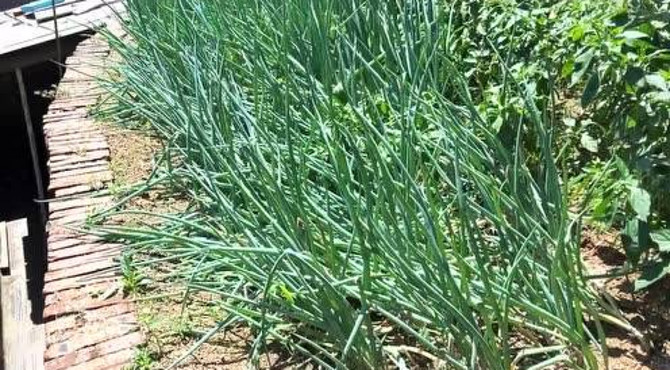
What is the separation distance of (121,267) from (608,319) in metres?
1.22

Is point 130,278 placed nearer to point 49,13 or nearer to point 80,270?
point 80,270

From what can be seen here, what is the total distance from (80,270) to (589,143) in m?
1.34

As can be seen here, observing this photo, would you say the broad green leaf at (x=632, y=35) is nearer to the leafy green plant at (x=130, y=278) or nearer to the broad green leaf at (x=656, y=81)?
the broad green leaf at (x=656, y=81)

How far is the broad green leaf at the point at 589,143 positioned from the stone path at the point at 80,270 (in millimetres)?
1174

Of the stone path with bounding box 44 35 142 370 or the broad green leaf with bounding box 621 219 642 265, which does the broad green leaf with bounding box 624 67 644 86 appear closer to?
the broad green leaf with bounding box 621 219 642 265

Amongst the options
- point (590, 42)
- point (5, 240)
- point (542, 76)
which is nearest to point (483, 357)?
point (590, 42)

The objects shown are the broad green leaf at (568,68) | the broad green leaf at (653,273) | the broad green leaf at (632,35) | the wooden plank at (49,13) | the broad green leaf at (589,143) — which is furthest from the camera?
the wooden plank at (49,13)

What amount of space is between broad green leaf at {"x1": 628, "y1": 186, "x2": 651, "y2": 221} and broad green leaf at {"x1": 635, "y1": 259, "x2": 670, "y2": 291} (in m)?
0.11

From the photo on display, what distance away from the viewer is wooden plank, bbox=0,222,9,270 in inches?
157

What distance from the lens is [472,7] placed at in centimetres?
292

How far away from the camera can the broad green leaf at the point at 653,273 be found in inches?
70.0

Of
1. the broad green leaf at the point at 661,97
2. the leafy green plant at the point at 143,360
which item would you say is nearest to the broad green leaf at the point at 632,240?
the broad green leaf at the point at 661,97

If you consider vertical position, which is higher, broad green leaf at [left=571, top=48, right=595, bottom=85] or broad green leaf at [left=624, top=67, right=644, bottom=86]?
Result: broad green leaf at [left=571, top=48, right=595, bottom=85]

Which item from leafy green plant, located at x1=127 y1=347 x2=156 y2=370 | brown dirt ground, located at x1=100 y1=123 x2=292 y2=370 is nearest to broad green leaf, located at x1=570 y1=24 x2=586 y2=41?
brown dirt ground, located at x1=100 y1=123 x2=292 y2=370
